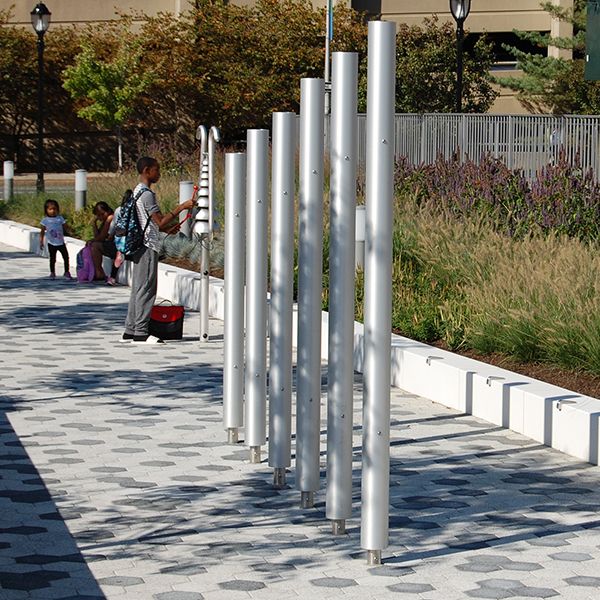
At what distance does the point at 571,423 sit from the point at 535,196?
8.28 m

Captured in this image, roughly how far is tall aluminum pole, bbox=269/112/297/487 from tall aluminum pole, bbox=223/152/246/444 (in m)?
1.07

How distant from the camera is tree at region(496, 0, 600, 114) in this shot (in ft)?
164

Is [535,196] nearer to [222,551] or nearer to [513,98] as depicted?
[222,551]

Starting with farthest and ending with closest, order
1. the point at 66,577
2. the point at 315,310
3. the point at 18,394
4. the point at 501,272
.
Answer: the point at 501,272
the point at 18,394
the point at 315,310
the point at 66,577

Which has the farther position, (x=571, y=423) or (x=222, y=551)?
(x=571, y=423)

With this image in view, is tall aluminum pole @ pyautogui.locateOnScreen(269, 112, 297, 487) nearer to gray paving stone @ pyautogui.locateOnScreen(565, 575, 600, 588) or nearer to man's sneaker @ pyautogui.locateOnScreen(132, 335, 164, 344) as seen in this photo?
gray paving stone @ pyautogui.locateOnScreen(565, 575, 600, 588)

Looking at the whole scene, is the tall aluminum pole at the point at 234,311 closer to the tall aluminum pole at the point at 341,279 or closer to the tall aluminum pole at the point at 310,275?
the tall aluminum pole at the point at 310,275

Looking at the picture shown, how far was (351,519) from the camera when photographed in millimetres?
7809

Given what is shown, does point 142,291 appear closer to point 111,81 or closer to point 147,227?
point 147,227

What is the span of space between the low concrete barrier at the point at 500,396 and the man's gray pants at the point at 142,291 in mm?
1630

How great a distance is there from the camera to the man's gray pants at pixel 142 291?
13.6 metres

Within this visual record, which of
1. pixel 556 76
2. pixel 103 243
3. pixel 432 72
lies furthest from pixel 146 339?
pixel 556 76

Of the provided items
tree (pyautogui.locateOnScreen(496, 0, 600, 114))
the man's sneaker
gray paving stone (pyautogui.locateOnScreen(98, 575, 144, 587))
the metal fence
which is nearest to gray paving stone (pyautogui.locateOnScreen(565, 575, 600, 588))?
gray paving stone (pyautogui.locateOnScreen(98, 575, 144, 587))

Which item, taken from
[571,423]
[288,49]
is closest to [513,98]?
[288,49]
